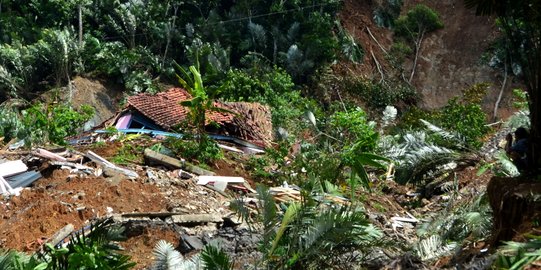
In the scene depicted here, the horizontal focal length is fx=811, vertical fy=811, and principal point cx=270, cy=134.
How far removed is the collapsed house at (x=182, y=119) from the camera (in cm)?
1875

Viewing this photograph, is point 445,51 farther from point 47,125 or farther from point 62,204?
point 62,204

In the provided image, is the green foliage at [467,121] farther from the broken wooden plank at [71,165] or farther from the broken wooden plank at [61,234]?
the broken wooden plank at [61,234]

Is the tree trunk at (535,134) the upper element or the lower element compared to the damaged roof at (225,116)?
upper

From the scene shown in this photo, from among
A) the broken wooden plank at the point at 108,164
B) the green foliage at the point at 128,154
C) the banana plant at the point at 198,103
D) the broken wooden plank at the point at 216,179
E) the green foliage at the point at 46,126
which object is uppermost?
the banana plant at the point at 198,103

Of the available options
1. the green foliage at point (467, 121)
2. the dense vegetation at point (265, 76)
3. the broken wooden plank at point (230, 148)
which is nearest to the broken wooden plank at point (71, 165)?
the dense vegetation at point (265, 76)

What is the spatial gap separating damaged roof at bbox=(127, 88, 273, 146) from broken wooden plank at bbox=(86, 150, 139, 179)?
10.9 feet

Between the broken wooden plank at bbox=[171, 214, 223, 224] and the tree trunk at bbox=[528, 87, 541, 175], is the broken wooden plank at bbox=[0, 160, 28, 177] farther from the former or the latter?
the tree trunk at bbox=[528, 87, 541, 175]

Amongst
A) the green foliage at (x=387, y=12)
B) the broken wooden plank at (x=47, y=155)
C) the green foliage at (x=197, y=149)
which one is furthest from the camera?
the green foliage at (x=387, y=12)

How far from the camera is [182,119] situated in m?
19.1

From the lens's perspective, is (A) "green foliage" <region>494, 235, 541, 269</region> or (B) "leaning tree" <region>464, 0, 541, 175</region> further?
(B) "leaning tree" <region>464, 0, 541, 175</region>

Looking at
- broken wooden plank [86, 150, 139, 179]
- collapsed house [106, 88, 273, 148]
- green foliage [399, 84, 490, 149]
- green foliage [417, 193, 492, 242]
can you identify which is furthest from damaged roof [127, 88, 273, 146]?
green foliage [417, 193, 492, 242]

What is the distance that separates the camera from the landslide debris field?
10953mm

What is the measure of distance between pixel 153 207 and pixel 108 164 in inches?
87.7

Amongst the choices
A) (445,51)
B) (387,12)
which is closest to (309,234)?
(445,51)
